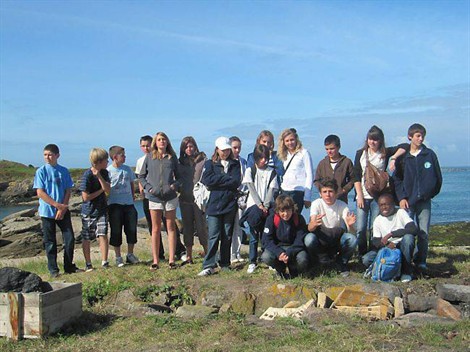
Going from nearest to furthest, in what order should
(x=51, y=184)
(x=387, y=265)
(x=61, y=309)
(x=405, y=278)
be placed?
(x=61, y=309) → (x=387, y=265) → (x=405, y=278) → (x=51, y=184)

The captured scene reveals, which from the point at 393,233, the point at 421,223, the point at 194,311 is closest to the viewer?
the point at 194,311

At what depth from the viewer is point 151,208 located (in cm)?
850

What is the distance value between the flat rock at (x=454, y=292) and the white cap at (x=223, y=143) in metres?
3.55

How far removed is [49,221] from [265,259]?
3.47 metres

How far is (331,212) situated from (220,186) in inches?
67.1

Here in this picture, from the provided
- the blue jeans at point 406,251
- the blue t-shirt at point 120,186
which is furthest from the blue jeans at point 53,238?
the blue jeans at point 406,251

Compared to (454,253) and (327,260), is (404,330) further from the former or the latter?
(454,253)

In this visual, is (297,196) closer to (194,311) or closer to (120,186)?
(194,311)

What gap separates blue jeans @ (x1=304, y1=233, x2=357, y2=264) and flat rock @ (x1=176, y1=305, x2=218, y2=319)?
5.38ft

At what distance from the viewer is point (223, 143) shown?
8.05 meters

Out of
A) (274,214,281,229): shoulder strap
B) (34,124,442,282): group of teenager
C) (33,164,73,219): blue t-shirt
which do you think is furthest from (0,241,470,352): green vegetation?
(33,164,73,219): blue t-shirt

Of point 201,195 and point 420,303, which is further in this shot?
point 201,195

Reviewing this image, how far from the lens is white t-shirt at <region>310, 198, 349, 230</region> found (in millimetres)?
7539

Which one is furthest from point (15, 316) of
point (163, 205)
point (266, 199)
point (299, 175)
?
point (299, 175)
